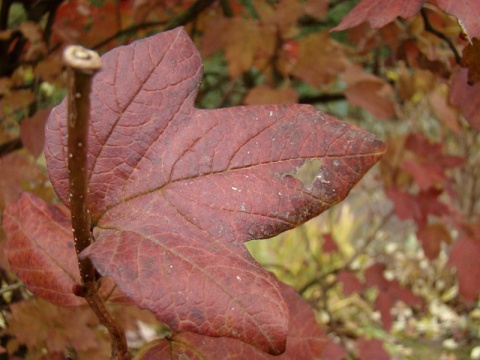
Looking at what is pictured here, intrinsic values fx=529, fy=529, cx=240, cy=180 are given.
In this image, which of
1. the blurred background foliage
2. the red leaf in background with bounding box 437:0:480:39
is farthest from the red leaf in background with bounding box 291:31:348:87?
the red leaf in background with bounding box 437:0:480:39

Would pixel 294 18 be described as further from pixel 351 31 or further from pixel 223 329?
pixel 223 329

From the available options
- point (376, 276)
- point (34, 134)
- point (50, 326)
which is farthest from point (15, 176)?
point (376, 276)

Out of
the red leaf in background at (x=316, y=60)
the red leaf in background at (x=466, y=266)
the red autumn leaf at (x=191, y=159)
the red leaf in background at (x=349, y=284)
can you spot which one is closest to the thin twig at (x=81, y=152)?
the red autumn leaf at (x=191, y=159)

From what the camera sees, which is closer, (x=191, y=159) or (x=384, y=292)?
(x=191, y=159)

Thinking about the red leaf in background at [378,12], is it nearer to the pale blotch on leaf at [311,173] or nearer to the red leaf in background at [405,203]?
the pale blotch on leaf at [311,173]

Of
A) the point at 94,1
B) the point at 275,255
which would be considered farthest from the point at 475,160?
the point at 94,1

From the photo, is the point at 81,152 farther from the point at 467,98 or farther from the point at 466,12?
the point at 467,98
